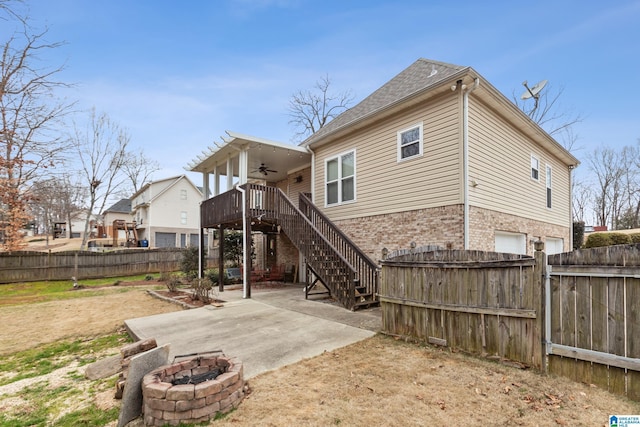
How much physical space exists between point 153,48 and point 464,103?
11.4 meters

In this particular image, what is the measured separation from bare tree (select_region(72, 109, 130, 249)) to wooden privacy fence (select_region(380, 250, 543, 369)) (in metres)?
26.5

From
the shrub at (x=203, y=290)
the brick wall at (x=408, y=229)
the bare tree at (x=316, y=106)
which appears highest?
the bare tree at (x=316, y=106)

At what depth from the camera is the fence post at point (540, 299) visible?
3645 mm

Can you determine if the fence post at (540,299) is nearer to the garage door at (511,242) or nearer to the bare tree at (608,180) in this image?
the garage door at (511,242)

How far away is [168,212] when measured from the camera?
30875mm

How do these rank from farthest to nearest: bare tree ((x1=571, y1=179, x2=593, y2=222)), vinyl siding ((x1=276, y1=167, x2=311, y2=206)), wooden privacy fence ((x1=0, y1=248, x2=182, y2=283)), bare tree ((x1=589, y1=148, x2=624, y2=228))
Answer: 1. bare tree ((x1=571, y1=179, x2=593, y2=222))
2. bare tree ((x1=589, y1=148, x2=624, y2=228))
3. wooden privacy fence ((x1=0, y1=248, x2=182, y2=283))
4. vinyl siding ((x1=276, y1=167, x2=311, y2=206))

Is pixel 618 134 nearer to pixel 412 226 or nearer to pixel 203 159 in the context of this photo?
pixel 412 226

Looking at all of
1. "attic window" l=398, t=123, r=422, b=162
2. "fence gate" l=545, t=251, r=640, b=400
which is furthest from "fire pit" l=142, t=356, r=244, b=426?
"attic window" l=398, t=123, r=422, b=162

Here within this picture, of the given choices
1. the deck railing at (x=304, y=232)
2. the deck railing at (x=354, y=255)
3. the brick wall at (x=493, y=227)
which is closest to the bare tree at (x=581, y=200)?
the brick wall at (x=493, y=227)

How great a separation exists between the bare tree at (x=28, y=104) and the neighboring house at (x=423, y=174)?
547 centimetres

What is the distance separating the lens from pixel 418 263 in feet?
16.4

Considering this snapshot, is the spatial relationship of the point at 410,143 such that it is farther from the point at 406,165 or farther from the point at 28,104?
the point at 28,104

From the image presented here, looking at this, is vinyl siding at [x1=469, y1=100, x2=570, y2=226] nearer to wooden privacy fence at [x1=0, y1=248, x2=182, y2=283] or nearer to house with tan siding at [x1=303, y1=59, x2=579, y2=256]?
house with tan siding at [x1=303, y1=59, x2=579, y2=256]

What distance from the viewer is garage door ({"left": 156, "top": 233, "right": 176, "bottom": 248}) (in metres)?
30.3
